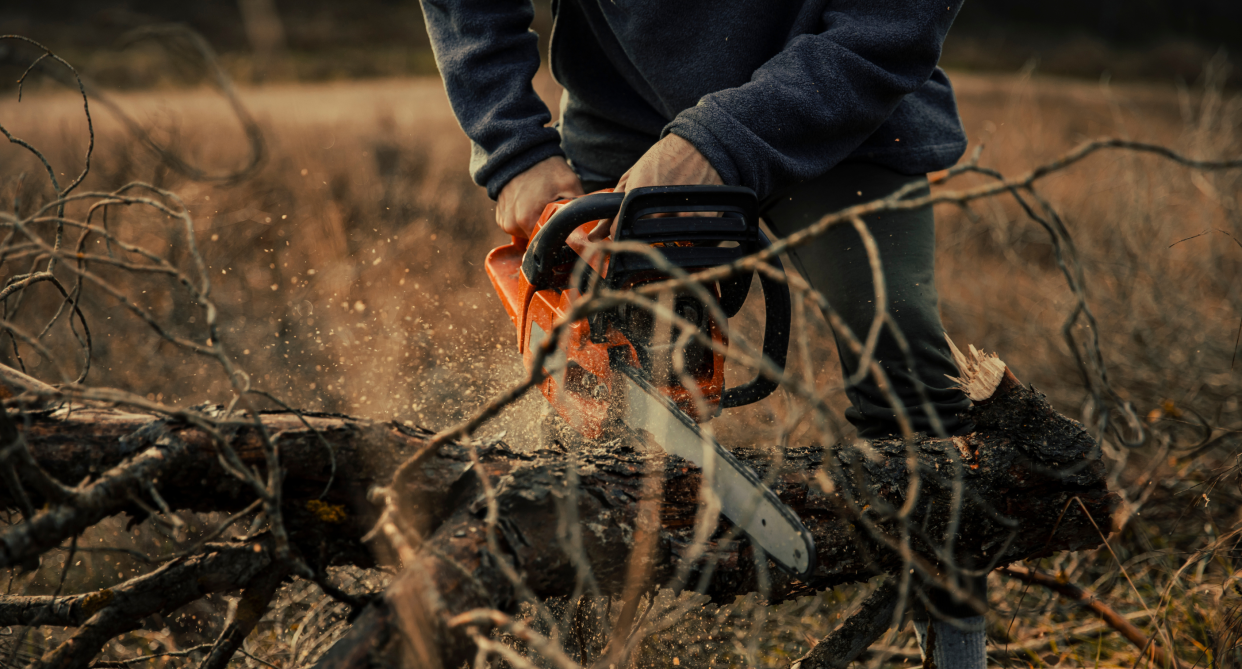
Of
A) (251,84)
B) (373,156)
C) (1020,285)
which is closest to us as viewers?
(1020,285)

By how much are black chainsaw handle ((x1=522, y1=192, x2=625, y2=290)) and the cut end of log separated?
875 millimetres

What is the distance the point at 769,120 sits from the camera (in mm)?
1599

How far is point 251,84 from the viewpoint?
13.5 meters

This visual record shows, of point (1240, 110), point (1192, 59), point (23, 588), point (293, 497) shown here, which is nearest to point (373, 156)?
point (23, 588)

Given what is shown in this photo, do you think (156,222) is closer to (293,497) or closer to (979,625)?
(293,497)

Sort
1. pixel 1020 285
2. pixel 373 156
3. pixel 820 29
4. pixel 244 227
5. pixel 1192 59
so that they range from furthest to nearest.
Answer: pixel 1192 59, pixel 373 156, pixel 1020 285, pixel 244 227, pixel 820 29

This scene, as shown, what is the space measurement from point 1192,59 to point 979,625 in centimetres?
2801

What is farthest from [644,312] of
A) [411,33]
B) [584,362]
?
[411,33]

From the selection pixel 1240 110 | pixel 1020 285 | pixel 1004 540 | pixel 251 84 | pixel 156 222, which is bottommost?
pixel 1020 285

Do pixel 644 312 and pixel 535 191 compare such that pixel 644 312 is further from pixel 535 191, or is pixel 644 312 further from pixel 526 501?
pixel 526 501

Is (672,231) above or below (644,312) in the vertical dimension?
above

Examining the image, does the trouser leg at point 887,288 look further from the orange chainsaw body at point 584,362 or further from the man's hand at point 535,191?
the man's hand at point 535,191

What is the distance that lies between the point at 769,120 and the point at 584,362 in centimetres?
70

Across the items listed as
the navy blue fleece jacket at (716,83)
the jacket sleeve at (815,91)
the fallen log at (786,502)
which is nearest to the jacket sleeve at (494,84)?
the navy blue fleece jacket at (716,83)
